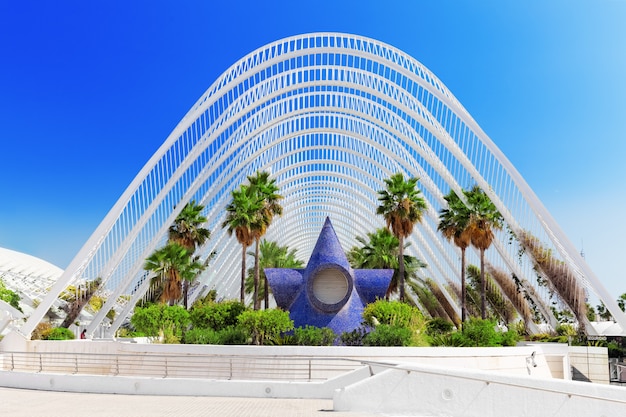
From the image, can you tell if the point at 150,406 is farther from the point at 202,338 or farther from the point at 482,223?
the point at 482,223

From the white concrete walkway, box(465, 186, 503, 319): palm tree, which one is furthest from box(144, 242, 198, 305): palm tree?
the white concrete walkway

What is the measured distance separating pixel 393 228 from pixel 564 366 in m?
18.2

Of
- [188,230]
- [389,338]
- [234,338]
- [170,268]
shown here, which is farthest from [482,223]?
[234,338]

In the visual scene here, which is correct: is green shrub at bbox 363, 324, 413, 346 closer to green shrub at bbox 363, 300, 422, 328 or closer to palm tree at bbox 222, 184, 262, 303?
green shrub at bbox 363, 300, 422, 328

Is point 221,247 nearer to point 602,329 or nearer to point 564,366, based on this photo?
point 602,329

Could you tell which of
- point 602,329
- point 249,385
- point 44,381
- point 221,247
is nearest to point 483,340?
point 249,385

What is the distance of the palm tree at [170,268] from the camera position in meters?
46.7

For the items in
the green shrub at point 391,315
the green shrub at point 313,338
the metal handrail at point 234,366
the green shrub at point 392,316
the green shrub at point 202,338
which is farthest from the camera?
the green shrub at point 391,315

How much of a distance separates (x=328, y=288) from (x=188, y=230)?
19.2m

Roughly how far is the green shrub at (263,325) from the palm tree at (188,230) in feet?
76.3

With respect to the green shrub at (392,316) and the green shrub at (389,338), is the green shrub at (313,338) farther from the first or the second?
the green shrub at (392,316)

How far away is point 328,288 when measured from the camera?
35562 millimetres

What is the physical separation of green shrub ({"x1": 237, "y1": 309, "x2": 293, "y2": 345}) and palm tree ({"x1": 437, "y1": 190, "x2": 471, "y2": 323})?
2038cm

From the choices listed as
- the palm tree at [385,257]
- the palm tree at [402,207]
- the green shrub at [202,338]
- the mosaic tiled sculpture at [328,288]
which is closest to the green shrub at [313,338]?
the green shrub at [202,338]
